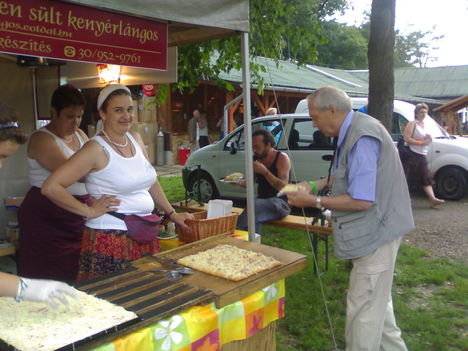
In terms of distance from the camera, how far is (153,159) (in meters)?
14.9

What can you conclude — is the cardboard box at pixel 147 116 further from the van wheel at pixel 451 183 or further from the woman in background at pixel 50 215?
the woman in background at pixel 50 215

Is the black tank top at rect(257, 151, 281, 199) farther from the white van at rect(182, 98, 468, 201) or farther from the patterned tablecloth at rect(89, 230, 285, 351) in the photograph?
the patterned tablecloth at rect(89, 230, 285, 351)

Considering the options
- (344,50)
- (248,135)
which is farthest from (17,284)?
(344,50)

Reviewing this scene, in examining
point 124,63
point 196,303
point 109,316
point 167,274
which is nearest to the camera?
point 109,316

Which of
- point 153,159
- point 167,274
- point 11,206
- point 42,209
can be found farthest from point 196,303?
point 153,159

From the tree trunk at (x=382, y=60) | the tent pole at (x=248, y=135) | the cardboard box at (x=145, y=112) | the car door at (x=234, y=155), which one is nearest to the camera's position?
the tent pole at (x=248, y=135)

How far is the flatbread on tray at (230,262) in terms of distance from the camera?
212cm

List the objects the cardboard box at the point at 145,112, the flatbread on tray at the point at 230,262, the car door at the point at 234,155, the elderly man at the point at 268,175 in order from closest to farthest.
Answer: the flatbread on tray at the point at 230,262 → the elderly man at the point at 268,175 → the car door at the point at 234,155 → the cardboard box at the point at 145,112

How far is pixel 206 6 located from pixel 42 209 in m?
1.78

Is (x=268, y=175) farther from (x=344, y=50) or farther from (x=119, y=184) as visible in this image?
(x=344, y=50)

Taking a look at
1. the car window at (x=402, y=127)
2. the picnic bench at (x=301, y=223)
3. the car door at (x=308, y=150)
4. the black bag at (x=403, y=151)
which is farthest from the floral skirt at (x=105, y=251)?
the car window at (x=402, y=127)

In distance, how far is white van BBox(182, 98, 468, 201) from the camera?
7338mm

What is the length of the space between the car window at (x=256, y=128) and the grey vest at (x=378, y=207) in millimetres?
5182

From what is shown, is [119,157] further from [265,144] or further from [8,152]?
[265,144]
